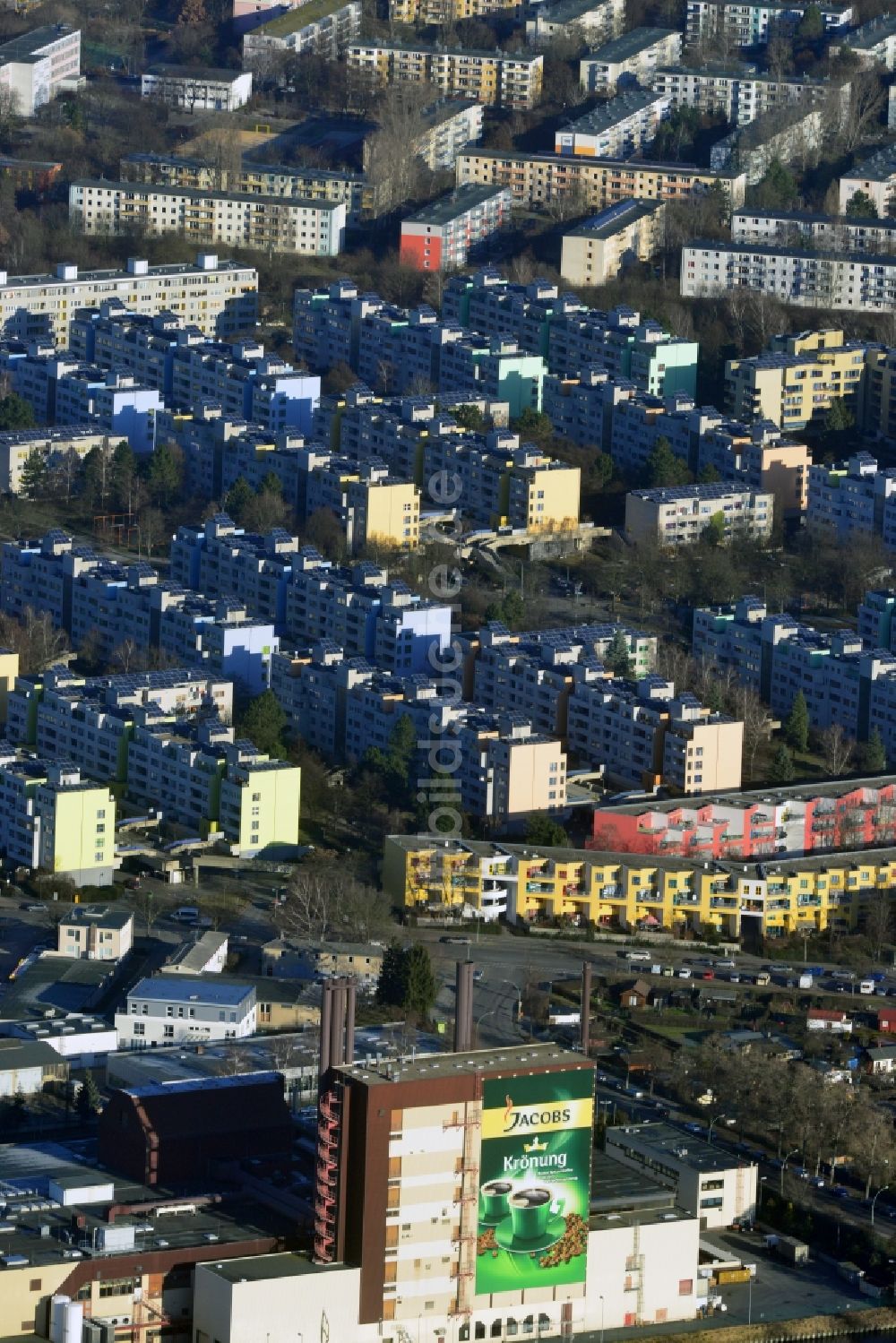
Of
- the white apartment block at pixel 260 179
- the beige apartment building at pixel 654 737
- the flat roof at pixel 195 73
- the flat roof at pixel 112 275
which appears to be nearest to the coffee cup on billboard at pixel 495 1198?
the beige apartment building at pixel 654 737

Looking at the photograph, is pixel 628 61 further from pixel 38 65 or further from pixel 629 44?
pixel 38 65

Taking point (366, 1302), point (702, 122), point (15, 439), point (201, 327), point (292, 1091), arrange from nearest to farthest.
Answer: point (366, 1302) < point (292, 1091) < point (15, 439) < point (201, 327) < point (702, 122)

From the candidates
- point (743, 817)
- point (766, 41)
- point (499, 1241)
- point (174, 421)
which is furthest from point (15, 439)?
point (499, 1241)

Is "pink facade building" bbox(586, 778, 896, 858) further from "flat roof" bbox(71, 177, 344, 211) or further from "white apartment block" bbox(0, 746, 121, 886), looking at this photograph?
"flat roof" bbox(71, 177, 344, 211)

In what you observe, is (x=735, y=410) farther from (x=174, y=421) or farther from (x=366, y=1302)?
(x=366, y=1302)

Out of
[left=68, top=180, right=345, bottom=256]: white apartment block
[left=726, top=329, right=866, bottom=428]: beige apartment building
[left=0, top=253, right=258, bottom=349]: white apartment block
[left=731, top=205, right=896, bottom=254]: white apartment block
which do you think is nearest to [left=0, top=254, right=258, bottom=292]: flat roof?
[left=0, top=253, right=258, bottom=349]: white apartment block

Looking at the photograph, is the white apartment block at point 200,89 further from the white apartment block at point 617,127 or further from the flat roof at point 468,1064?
the flat roof at point 468,1064
